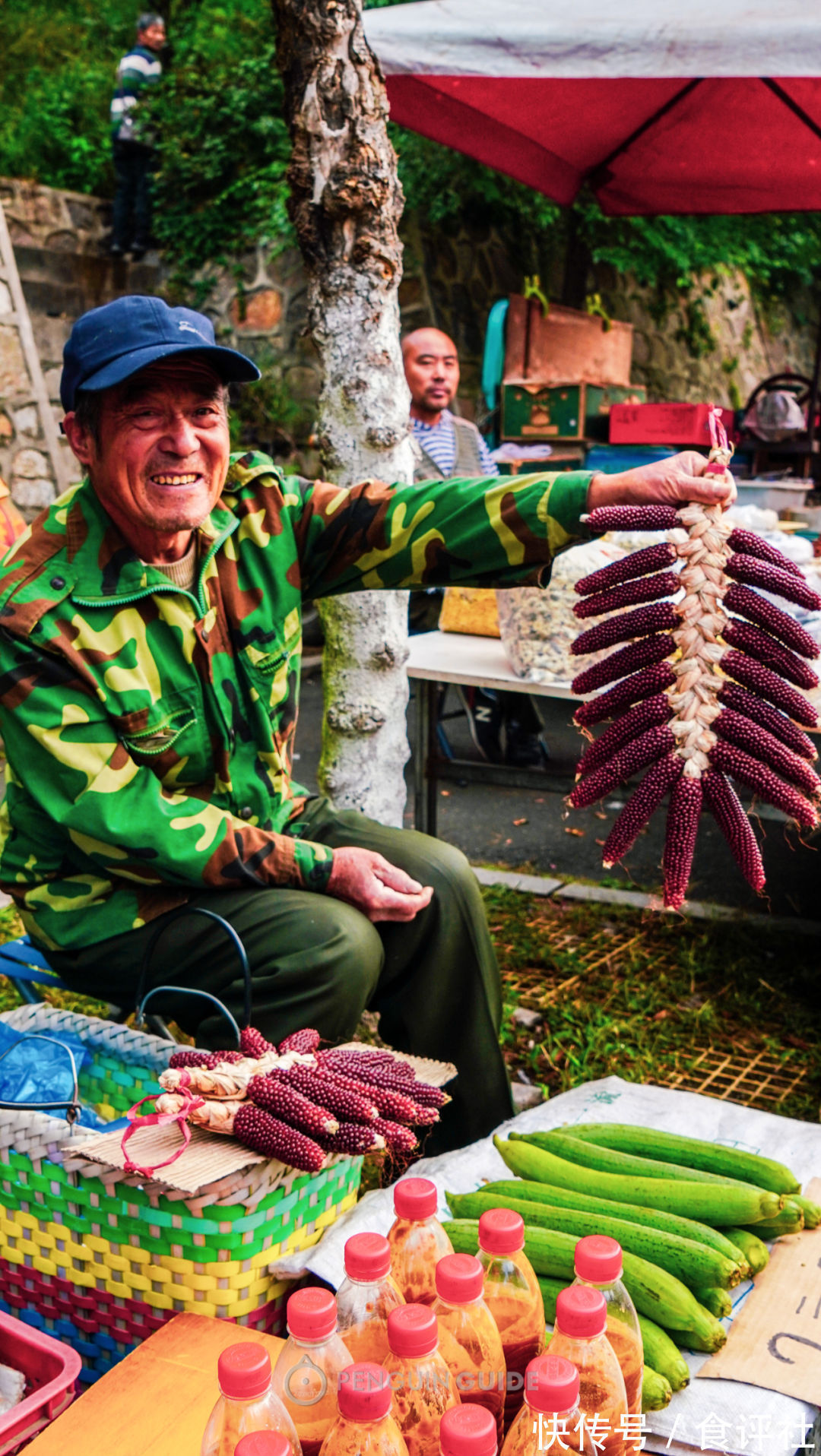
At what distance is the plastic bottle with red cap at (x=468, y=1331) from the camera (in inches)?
49.7

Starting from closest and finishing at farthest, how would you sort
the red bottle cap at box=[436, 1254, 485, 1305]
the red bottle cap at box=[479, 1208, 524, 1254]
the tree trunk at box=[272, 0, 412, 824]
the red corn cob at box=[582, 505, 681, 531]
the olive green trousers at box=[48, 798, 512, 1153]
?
the red bottle cap at box=[436, 1254, 485, 1305] < the red bottle cap at box=[479, 1208, 524, 1254] < the red corn cob at box=[582, 505, 681, 531] < the olive green trousers at box=[48, 798, 512, 1153] < the tree trunk at box=[272, 0, 412, 824]

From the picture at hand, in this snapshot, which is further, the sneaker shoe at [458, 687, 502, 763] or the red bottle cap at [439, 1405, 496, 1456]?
the sneaker shoe at [458, 687, 502, 763]

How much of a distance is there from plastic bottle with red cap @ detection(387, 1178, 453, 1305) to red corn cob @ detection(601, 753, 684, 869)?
57 cm

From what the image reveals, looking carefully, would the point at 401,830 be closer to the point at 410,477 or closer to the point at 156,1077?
the point at 156,1077

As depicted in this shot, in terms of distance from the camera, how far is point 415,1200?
1436mm

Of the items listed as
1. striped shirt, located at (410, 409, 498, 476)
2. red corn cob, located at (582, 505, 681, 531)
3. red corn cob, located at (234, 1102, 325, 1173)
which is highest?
striped shirt, located at (410, 409, 498, 476)

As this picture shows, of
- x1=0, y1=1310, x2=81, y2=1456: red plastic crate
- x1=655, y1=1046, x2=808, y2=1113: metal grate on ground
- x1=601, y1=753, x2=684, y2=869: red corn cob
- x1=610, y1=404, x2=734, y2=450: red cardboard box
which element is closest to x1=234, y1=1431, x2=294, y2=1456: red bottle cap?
x1=0, y1=1310, x2=81, y2=1456: red plastic crate

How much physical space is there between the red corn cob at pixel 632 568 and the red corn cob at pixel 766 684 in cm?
18

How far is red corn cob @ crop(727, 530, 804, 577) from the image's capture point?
1.82m

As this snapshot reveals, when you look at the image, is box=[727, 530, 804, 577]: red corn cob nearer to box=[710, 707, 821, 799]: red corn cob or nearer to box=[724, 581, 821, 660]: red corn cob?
box=[724, 581, 821, 660]: red corn cob

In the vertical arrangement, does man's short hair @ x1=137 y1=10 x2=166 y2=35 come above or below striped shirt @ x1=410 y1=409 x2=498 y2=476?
above

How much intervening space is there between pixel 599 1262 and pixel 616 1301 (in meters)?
0.09

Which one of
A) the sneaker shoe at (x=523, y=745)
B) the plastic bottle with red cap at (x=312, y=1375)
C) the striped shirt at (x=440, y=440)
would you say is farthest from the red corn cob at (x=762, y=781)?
the striped shirt at (x=440, y=440)

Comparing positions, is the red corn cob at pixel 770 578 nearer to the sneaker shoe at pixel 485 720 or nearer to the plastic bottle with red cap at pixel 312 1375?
the plastic bottle with red cap at pixel 312 1375
